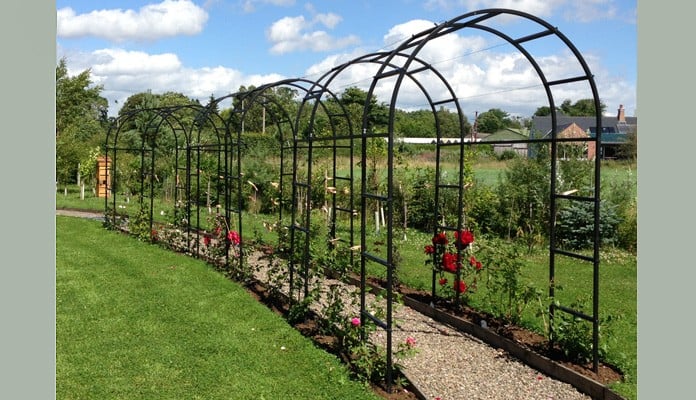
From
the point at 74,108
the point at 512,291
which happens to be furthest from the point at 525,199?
the point at 74,108

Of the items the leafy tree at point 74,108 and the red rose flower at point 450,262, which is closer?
the red rose flower at point 450,262

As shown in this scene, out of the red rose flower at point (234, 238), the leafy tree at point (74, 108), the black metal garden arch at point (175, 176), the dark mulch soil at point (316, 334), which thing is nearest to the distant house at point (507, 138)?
the dark mulch soil at point (316, 334)

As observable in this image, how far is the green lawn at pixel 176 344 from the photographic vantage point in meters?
4.62

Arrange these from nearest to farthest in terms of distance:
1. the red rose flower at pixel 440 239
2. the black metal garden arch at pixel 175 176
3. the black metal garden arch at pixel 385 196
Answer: the black metal garden arch at pixel 385 196
the red rose flower at pixel 440 239
the black metal garden arch at pixel 175 176

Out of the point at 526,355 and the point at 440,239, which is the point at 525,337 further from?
the point at 440,239

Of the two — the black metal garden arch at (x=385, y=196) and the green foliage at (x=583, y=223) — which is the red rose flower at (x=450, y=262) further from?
the green foliage at (x=583, y=223)

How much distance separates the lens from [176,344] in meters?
5.64

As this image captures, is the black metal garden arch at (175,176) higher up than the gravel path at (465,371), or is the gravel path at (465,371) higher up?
the black metal garden arch at (175,176)

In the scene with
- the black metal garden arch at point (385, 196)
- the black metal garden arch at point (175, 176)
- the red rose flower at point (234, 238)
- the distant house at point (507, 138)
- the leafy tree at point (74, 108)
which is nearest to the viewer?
the black metal garden arch at point (385, 196)

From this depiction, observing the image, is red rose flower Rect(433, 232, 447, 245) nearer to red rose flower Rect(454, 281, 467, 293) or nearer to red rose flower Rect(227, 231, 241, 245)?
red rose flower Rect(454, 281, 467, 293)

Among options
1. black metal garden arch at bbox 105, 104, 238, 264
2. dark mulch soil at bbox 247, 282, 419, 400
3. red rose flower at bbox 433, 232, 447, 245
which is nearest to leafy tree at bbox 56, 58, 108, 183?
black metal garden arch at bbox 105, 104, 238, 264

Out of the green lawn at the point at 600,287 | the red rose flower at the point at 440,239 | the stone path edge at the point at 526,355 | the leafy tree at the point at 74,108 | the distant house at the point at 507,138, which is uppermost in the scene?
the leafy tree at the point at 74,108

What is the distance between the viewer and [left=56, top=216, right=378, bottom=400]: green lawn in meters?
4.62

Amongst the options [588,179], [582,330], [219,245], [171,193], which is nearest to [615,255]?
[588,179]
